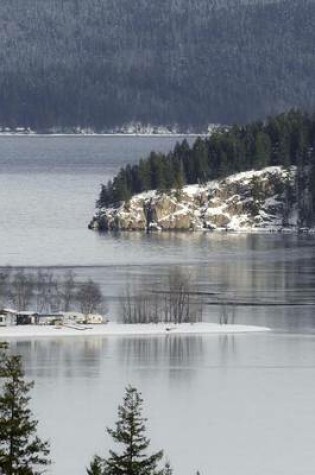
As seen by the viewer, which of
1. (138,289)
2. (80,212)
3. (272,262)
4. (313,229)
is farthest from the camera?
(80,212)

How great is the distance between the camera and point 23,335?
310 ft

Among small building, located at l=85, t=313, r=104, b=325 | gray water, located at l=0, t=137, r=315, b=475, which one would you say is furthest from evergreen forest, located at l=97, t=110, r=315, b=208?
small building, located at l=85, t=313, r=104, b=325

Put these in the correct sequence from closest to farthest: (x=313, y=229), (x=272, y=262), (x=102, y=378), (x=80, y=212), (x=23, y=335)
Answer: (x=102, y=378) → (x=23, y=335) → (x=272, y=262) → (x=313, y=229) → (x=80, y=212)

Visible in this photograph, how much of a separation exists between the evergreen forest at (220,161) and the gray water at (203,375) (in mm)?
33925

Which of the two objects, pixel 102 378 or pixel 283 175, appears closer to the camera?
pixel 102 378

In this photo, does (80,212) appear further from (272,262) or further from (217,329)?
(217,329)

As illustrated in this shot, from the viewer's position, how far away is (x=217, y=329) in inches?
3819

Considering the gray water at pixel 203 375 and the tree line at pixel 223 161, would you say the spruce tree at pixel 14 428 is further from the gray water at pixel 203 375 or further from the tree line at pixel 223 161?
the tree line at pixel 223 161

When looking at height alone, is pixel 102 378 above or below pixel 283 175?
below

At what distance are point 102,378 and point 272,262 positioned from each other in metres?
57.6

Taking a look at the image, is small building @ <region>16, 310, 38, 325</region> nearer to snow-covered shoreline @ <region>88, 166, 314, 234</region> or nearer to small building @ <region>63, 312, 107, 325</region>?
small building @ <region>63, 312, 107, 325</region>

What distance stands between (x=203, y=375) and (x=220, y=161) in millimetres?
99325

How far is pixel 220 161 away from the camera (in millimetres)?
180625

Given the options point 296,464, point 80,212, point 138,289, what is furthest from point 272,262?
point 296,464
